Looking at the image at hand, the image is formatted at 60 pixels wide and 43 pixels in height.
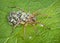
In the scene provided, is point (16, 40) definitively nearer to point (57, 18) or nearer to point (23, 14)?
point (23, 14)

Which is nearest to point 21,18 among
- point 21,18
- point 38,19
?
point 21,18

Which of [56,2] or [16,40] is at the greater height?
[56,2]

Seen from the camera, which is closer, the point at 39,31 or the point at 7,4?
the point at 39,31

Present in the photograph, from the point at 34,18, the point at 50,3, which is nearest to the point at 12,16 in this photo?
the point at 34,18
